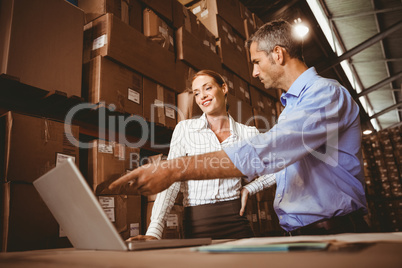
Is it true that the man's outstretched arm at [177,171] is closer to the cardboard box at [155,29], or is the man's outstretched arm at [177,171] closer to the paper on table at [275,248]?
the paper on table at [275,248]

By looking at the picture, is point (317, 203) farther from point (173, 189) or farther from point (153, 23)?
point (153, 23)

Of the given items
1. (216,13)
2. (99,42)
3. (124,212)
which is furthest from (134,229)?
(216,13)

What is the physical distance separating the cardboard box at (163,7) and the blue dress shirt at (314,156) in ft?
5.67

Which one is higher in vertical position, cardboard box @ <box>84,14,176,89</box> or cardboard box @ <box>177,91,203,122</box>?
cardboard box @ <box>84,14,176,89</box>

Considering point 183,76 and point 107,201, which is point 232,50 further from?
point 107,201

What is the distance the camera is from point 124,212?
182 centimetres

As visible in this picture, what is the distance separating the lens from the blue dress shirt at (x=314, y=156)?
0.90 metres

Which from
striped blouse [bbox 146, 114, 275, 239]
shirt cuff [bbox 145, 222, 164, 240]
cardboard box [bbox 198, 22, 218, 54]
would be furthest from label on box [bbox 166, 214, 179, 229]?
cardboard box [bbox 198, 22, 218, 54]

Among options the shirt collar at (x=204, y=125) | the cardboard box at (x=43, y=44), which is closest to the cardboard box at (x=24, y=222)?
the cardboard box at (x=43, y=44)

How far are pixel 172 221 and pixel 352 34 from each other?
22.6ft

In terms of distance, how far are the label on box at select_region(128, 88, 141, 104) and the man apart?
44.3 inches

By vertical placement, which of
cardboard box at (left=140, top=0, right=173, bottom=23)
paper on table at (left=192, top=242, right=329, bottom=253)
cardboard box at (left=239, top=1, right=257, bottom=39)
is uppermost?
cardboard box at (left=239, top=1, right=257, bottom=39)

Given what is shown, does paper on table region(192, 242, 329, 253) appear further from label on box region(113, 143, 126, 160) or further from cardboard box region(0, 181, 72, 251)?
label on box region(113, 143, 126, 160)

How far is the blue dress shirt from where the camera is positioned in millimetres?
904
